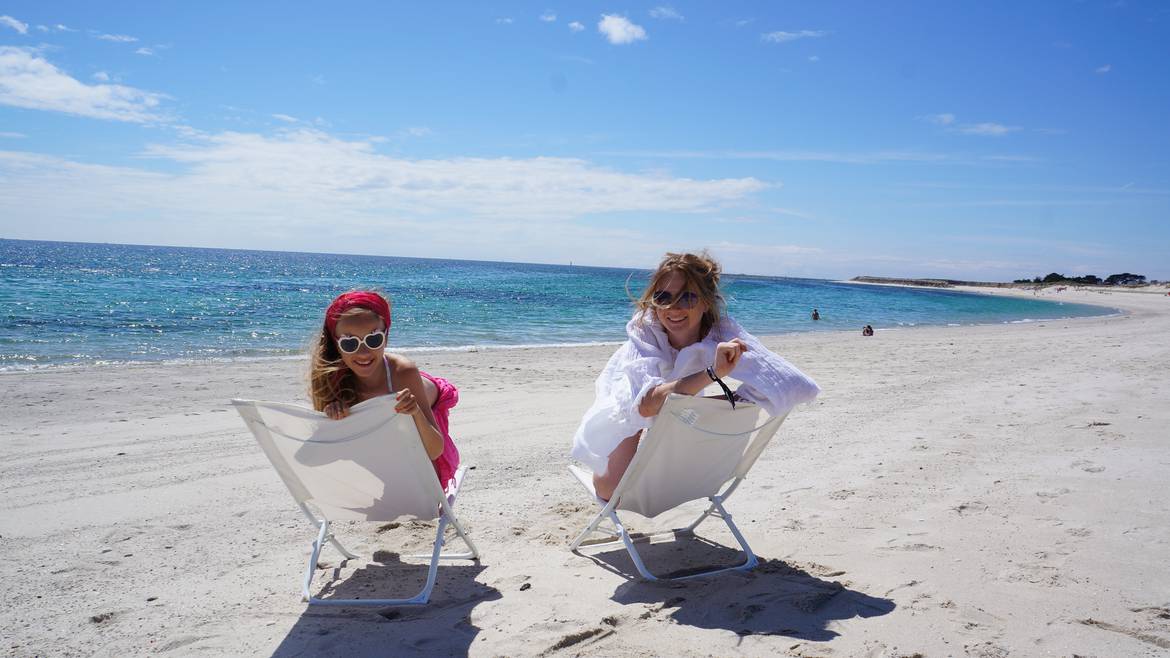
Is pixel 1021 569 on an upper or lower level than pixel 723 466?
lower

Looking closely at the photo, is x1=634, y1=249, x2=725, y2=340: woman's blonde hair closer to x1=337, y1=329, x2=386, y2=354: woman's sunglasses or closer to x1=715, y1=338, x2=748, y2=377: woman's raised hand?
x1=715, y1=338, x2=748, y2=377: woman's raised hand

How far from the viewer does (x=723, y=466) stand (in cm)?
320

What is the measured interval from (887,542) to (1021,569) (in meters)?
0.55

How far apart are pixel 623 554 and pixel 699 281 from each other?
135 centimetres

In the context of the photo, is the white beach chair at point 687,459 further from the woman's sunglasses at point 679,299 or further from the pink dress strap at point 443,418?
the pink dress strap at point 443,418

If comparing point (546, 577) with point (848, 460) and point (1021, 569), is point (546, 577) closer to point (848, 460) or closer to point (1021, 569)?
point (1021, 569)

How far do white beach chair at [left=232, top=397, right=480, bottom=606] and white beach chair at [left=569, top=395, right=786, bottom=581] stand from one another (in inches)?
29.7

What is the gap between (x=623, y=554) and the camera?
10.7 feet

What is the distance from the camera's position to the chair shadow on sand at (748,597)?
99.6 inches

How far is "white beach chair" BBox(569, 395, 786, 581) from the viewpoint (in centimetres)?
278

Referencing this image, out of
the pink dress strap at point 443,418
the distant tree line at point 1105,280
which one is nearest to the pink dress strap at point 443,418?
the pink dress strap at point 443,418

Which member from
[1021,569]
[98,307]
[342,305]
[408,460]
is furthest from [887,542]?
[98,307]

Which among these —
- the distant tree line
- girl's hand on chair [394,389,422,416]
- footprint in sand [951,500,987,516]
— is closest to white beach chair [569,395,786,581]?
girl's hand on chair [394,389,422,416]

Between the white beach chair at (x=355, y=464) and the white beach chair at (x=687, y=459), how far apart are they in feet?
2.47
